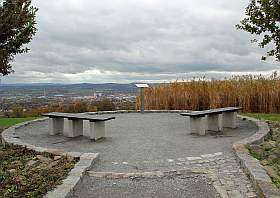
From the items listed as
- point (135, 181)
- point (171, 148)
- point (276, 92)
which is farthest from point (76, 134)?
point (276, 92)

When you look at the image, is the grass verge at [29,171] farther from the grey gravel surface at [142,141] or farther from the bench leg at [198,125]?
the bench leg at [198,125]

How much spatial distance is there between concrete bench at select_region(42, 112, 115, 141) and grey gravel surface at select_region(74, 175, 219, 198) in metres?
2.87

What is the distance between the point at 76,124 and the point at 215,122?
10.1ft

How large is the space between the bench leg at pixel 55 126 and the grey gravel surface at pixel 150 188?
390 cm

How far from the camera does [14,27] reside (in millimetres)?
6250

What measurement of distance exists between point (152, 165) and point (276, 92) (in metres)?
8.48

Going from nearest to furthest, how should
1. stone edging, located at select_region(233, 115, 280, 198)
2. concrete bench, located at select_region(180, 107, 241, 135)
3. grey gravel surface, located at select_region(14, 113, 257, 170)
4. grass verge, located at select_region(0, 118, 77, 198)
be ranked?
1. stone edging, located at select_region(233, 115, 280, 198)
2. grass verge, located at select_region(0, 118, 77, 198)
3. grey gravel surface, located at select_region(14, 113, 257, 170)
4. concrete bench, located at select_region(180, 107, 241, 135)

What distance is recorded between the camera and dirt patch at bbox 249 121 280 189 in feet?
15.8

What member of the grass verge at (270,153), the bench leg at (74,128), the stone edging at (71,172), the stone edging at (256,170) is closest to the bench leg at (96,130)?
the bench leg at (74,128)

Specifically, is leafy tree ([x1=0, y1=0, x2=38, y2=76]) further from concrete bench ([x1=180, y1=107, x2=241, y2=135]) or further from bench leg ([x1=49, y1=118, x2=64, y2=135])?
concrete bench ([x1=180, y1=107, x2=241, y2=135])

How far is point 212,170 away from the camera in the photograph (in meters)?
5.27

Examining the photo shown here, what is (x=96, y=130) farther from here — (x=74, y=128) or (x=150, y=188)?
(x=150, y=188)

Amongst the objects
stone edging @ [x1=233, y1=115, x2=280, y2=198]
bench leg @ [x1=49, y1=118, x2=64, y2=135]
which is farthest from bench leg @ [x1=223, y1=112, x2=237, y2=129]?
bench leg @ [x1=49, y1=118, x2=64, y2=135]

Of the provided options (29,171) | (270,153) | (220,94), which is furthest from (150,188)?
(220,94)
